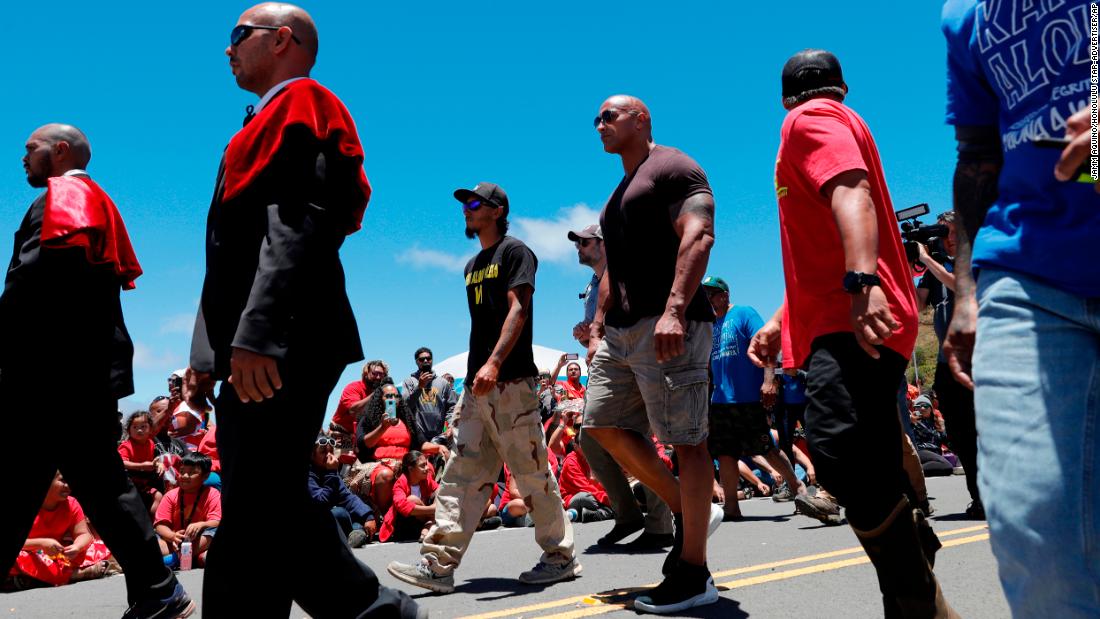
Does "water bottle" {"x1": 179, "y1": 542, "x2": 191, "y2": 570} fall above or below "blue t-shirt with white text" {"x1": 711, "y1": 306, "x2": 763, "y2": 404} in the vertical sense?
below

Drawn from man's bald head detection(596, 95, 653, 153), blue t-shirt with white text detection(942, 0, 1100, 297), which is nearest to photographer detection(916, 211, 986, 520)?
man's bald head detection(596, 95, 653, 153)

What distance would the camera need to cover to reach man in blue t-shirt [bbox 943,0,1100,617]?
5.08 ft

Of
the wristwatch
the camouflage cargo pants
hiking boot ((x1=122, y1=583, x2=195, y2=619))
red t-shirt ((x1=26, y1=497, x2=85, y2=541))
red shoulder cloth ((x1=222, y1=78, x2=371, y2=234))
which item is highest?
red shoulder cloth ((x1=222, y1=78, x2=371, y2=234))

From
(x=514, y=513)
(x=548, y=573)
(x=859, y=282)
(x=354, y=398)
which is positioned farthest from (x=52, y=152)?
(x=354, y=398)

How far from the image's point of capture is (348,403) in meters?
10.6

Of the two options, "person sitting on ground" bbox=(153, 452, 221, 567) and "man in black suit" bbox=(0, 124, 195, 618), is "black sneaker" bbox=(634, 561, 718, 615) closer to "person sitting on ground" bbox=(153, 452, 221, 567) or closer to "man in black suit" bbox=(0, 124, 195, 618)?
"man in black suit" bbox=(0, 124, 195, 618)

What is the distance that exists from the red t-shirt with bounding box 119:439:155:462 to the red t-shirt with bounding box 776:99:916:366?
7311 mm

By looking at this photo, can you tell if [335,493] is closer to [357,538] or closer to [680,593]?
[357,538]

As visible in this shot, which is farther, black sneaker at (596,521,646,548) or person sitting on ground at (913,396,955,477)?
person sitting on ground at (913,396,955,477)

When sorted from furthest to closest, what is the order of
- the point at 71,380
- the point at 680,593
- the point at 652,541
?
1. the point at 652,541
2. the point at 71,380
3. the point at 680,593

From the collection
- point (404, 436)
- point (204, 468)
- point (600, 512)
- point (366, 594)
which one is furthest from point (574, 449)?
point (366, 594)

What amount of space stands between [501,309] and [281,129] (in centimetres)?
240

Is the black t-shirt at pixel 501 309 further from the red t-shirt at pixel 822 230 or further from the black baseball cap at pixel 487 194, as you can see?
the red t-shirt at pixel 822 230

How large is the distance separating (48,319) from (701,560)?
2838 mm
